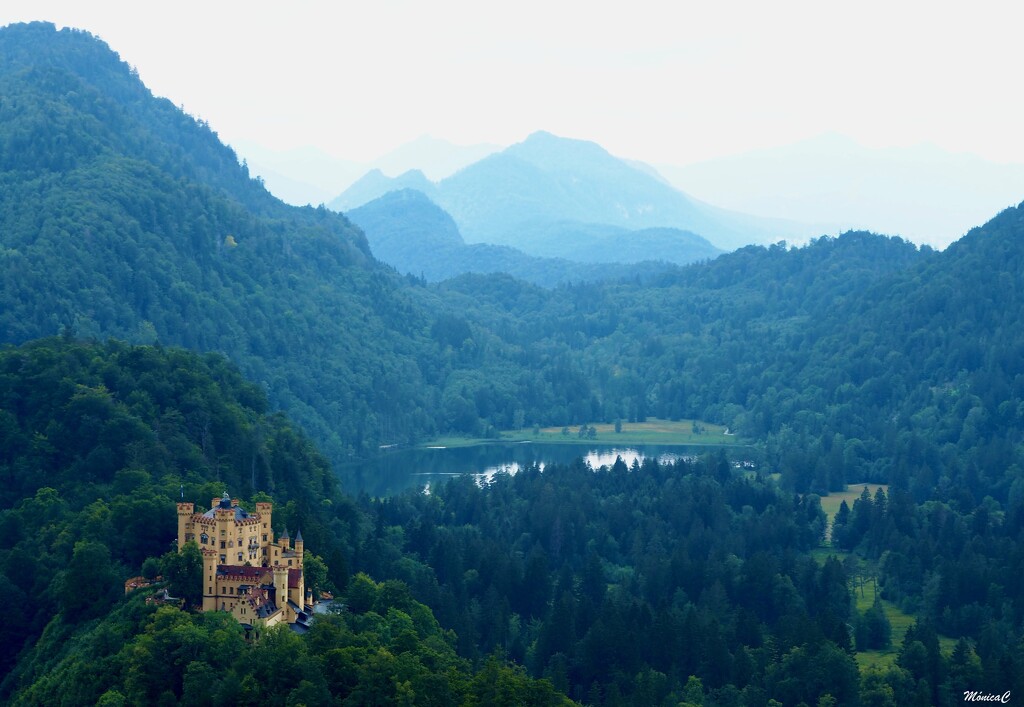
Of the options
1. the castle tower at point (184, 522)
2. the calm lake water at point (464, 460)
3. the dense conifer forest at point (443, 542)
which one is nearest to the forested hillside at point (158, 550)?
the dense conifer forest at point (443, 542)

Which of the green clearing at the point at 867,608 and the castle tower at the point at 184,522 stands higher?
the castle tower at the point at 184,522

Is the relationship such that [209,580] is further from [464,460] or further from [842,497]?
[464,460]

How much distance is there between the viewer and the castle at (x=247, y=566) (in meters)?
69.1

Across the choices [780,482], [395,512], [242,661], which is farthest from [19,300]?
[242,661]

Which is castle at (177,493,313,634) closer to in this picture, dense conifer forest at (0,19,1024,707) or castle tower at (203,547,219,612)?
A: castle tower at (203,547,219,612)

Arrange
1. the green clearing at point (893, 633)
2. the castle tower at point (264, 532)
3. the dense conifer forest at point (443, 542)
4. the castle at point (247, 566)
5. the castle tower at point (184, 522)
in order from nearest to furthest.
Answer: the castle at point (247, 566) → the dense conifer forest at point (443, 542) → the castle tower at point (184, 522) → the castle tower at point (264, 532) → the green clearing at point (893, 633)

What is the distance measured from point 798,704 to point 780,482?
75.3 metres

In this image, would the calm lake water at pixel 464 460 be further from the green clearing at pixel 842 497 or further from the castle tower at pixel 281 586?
the castle tower at pixel 281 586

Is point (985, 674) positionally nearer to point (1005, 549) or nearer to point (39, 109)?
point (1005, 549)

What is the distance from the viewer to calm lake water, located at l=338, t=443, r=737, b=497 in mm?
157500

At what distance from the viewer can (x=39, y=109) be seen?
193m

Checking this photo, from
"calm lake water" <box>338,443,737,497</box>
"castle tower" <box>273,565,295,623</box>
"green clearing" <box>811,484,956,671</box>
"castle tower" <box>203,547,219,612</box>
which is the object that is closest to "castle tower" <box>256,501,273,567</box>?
"castle tower" <box>273,565,295,623</box>

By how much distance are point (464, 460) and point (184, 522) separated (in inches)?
4169

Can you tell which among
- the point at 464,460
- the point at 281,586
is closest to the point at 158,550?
the point at 281,586
